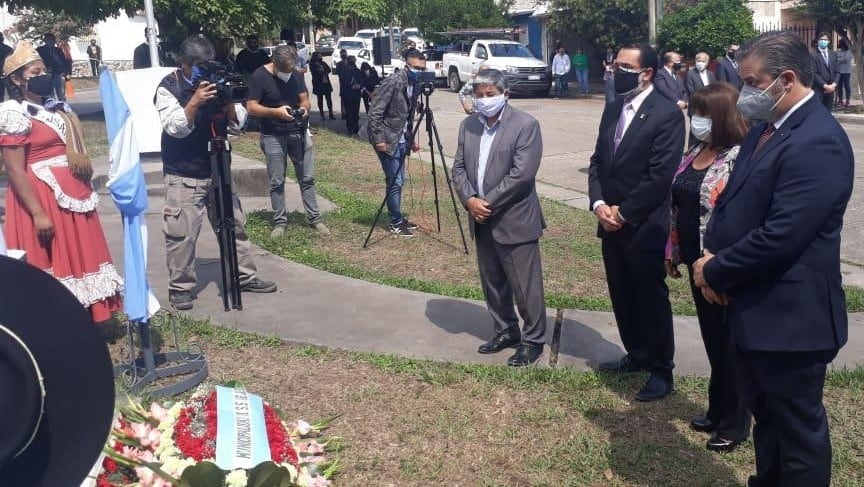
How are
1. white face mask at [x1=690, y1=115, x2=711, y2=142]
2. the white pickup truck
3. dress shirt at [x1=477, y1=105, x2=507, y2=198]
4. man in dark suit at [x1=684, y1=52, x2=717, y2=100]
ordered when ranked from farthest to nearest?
the white pickup truck → man in dark suit at [x1=684, y1=52, x2=717, y2=100] → dress shirt at [x1=477, y1=105, x2=507, y2=198] → white face mask at [x1=690, y1=115, x2=711, y2=142]

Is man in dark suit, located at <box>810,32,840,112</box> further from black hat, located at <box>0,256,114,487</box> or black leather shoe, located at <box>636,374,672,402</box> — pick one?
black hat, located at <box>0,256,114,487</box>

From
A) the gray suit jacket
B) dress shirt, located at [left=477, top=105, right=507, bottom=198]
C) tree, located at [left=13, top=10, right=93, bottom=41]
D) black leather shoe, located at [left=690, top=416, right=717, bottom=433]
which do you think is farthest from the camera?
tree, located at [left=13, top=10, right=93, bottom=41]

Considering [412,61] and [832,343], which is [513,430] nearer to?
[832,343]

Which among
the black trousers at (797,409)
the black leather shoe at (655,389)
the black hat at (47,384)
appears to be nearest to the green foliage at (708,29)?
the black leather shoe at (655,389)

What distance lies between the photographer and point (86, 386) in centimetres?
177

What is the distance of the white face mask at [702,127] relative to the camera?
14.0ft

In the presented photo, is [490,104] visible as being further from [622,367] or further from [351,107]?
[351,107]

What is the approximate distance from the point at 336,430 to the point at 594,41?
27.2m

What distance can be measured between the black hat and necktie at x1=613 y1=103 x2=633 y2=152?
3583mm

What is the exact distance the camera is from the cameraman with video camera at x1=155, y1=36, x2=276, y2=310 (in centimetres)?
616

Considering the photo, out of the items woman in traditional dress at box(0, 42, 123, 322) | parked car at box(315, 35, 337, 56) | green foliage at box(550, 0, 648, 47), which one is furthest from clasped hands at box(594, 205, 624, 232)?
parked car at box(315, 35, 337, 56)

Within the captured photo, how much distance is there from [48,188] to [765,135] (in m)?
4.09

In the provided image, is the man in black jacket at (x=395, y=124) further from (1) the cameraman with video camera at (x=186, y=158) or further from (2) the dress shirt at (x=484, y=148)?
(2) the dress shirt at (x=484, y=148)

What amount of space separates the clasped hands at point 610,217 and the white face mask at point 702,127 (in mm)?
717
